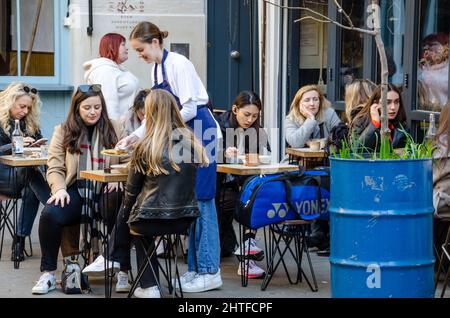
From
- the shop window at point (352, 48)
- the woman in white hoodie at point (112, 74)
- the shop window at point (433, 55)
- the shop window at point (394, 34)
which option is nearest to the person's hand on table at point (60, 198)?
the woman in white hoodie at point (112, 74)

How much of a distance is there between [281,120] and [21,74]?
3.59m

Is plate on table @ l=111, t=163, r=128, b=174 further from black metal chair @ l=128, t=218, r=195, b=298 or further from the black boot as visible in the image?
the black boot

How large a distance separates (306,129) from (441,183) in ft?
7.72

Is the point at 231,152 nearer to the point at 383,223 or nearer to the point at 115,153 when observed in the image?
the point at 115,153

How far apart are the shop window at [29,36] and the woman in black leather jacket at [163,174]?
6756 millimetres

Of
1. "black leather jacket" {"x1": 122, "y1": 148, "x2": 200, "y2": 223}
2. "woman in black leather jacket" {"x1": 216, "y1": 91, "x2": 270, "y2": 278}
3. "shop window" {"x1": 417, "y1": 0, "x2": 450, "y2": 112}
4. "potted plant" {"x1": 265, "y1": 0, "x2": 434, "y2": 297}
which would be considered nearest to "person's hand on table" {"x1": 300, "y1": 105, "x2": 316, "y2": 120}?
"woman in black leather jacket" {"x1": 216, "y1": 91, "x2": 270, "y2": 278}

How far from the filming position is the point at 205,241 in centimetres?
801

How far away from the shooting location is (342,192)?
6469 millimetres

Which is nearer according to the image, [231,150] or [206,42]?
[231,150]

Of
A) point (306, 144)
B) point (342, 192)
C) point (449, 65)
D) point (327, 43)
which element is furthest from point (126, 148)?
point (327, 43)

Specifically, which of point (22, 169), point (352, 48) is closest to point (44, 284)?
point (22, 169)

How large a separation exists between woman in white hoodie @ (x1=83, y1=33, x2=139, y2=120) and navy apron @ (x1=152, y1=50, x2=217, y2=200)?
2.60 metres

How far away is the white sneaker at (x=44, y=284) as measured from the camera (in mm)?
7949
